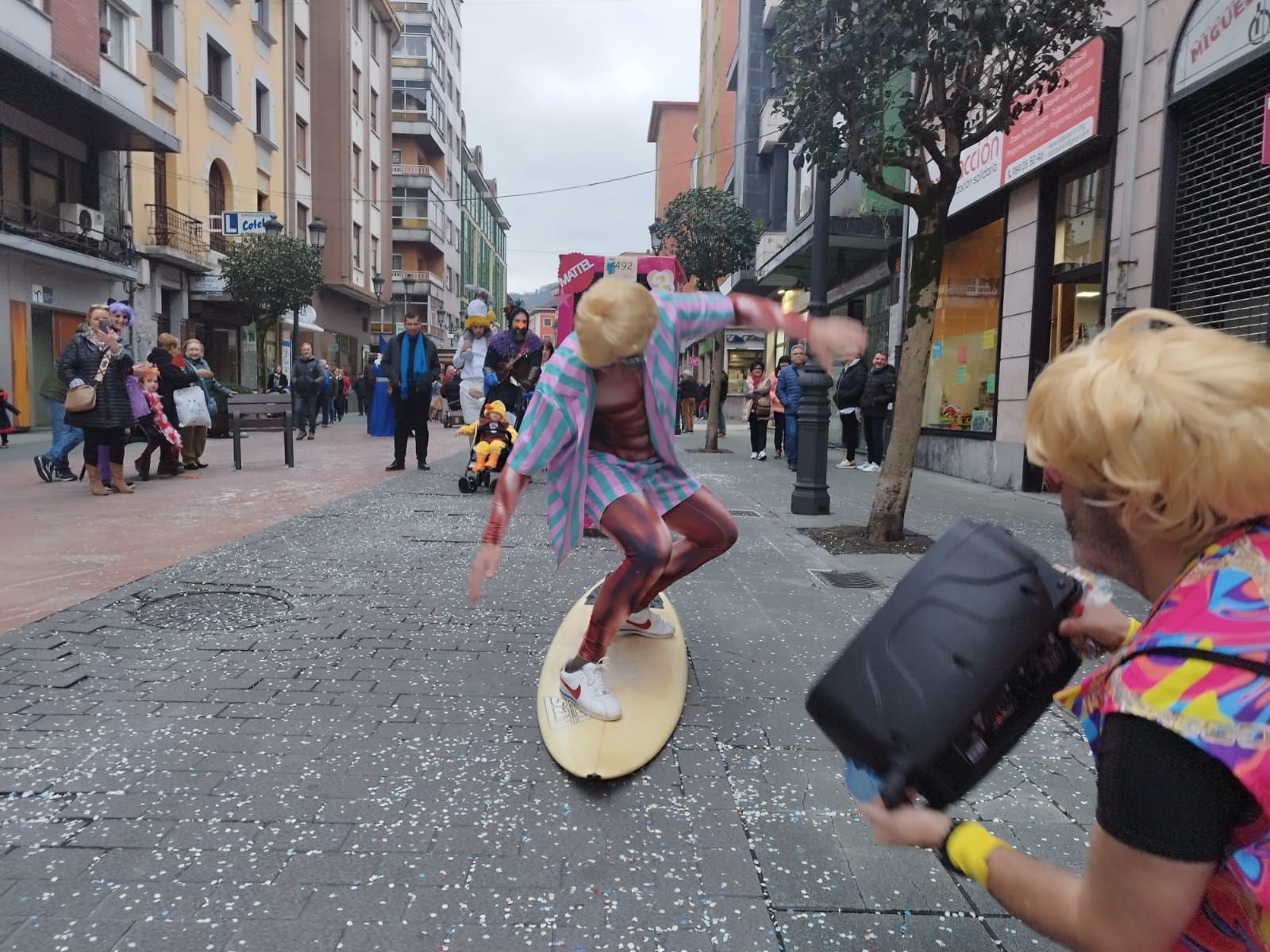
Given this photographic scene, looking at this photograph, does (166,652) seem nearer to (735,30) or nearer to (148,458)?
(148,458)

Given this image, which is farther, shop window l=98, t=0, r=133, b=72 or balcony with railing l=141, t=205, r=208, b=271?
balcony with railing l=141, t=205, r=208, b=271

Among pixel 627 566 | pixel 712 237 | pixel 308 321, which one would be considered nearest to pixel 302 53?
pixel 308 321

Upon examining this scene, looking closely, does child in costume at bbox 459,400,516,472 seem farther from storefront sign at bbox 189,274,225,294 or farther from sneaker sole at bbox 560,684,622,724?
storefront sign at bbox 189,274,225,294

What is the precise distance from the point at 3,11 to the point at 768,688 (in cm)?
1958

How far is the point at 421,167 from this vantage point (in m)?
54.1

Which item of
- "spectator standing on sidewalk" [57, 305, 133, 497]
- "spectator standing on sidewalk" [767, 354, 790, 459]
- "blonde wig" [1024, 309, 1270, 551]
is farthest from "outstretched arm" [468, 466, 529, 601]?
"spectator standing on sidewalk" [767, 354, 790, 459]

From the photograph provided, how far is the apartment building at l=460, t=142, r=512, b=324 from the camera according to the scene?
244 ft

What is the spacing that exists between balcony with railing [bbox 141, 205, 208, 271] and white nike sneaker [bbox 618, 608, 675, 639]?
22250 mm

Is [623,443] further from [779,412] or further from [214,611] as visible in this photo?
[779,412]

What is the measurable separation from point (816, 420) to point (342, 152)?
32973 mm

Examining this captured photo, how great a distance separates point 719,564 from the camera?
6.11m

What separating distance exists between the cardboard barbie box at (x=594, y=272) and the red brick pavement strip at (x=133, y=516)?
9.61 ft

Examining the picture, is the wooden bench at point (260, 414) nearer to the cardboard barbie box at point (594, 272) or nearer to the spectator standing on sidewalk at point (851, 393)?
the cardboard barbie box at point (594, 272)

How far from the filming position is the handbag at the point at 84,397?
805cm
